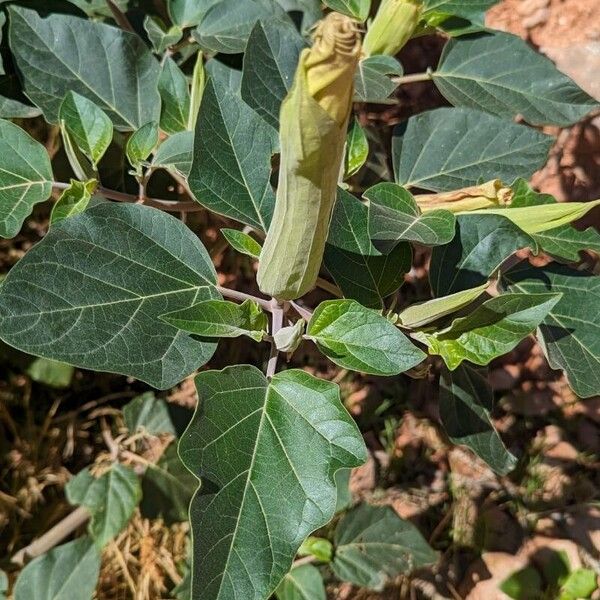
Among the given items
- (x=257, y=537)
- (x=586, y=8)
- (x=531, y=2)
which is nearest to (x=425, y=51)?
(x=531, y=2)

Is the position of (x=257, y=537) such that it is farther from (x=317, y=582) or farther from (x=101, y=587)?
(x=101, y=587)

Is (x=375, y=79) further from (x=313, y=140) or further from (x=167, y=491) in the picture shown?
(x=167, y=491)

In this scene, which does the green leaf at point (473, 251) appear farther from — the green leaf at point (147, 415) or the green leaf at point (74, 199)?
the green leaf at point (147, 415)

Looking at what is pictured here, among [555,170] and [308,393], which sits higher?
[308,393]

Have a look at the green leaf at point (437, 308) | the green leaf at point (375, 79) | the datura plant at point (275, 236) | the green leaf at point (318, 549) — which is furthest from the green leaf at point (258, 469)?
the green leaf at point (318, 549)

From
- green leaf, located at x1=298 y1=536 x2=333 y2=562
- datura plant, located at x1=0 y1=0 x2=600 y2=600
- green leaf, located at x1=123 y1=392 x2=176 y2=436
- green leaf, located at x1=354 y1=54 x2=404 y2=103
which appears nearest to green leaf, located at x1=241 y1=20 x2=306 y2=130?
datura plant, located at x1=0 y1=0 x2=600 y2=600

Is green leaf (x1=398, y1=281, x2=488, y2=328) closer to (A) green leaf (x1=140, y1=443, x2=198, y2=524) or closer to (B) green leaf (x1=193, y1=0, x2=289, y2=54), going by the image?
(B) green leaf (x1=193, y1=0, x2=289, y2=54)

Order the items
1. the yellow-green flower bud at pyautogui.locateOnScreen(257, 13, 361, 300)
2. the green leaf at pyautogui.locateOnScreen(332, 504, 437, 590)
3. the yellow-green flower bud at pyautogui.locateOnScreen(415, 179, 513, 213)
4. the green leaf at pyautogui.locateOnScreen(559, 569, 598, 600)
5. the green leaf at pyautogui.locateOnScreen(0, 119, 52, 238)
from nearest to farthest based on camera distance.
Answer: the yellow-green flower bud at pyautogui.locateOnScreen(257, 13, 361, 300)
the yellow-green flower bud at pyautogui.locateOnScreen(415, 179, 513, 213)
the green leaf at pyautogui.locateOnScreen(0, 119, 52, 238)
the green leaf at pyautogui.locateOnScreen(332, 504, 437, 590)
the green leaf at pyautogui.locateOnScreen(559, 569, 598, 600)
